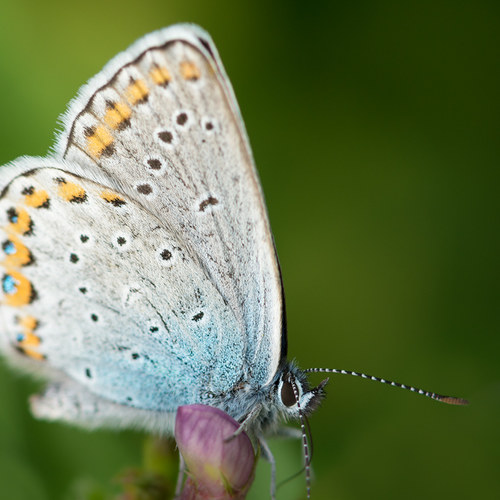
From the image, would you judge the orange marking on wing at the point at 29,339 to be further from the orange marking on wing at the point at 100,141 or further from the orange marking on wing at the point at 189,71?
the orange marking on wing at the point at 189,71

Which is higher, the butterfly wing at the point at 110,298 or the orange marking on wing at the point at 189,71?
the orange marking on wing at the point at 189,71

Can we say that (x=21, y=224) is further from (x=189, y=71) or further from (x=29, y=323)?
(x=189, y=71)

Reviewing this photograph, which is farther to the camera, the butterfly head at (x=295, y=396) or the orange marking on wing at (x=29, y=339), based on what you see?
the orange marking on wing at (x=29, y=339)

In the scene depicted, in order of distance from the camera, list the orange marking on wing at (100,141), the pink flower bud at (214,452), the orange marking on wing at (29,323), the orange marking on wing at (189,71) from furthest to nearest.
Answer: the orange marking on wing at (29,323)
the orange marking on wing at (100,141)
the orange marking on wing at (189,71)
the pink flower bud at (214,452)

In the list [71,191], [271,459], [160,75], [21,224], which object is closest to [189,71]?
[160,75]

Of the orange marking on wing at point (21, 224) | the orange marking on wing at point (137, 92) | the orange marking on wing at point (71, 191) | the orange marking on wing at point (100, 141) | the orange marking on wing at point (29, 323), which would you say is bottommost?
the orange marking on wing at point (29, 323)

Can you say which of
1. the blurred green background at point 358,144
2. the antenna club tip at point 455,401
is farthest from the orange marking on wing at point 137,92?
the antenna club tip at point 455,401
